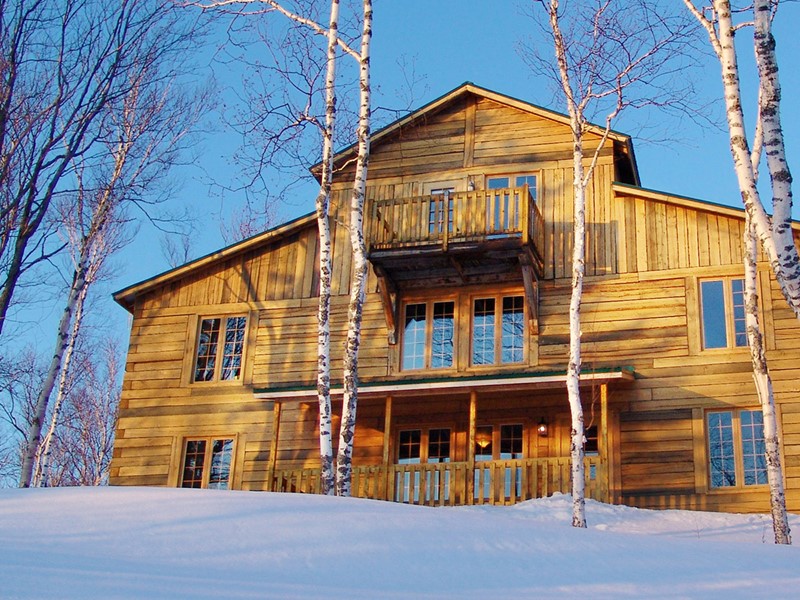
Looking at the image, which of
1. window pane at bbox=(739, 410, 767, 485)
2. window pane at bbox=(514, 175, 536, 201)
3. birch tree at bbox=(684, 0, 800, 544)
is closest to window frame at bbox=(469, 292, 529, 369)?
window pane at bbox=(514, 175, 536, 201)

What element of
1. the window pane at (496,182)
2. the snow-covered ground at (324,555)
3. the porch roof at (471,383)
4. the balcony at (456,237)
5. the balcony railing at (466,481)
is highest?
the window pane at (496,182)

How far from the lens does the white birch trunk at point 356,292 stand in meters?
15.2

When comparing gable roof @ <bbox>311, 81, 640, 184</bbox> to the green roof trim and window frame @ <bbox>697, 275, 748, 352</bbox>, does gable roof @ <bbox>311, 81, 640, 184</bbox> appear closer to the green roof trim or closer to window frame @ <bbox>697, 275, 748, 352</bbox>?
window frame @ <bbox>697, 275, 748, 352</bbox>

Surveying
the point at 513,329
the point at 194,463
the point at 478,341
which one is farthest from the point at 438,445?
the point at 194,463

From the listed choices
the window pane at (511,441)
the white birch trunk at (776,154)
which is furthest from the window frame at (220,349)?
the white birch trunk at (776,154)

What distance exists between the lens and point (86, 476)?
3375cm

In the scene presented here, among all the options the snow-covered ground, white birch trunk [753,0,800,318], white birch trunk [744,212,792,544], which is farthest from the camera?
white birch trunk [744,212,792,544]

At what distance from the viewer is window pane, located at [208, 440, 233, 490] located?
2042 cm

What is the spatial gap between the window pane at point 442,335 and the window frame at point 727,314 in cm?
468

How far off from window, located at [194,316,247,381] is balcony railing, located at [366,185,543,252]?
3869mm

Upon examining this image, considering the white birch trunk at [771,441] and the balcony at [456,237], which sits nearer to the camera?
the white birch trunk at [771,441]

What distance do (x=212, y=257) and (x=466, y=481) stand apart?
7.80 metres

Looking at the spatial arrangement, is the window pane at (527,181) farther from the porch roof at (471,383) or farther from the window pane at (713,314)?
the porch roof at (471,383)

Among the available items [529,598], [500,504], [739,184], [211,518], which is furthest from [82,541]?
[500,504]
